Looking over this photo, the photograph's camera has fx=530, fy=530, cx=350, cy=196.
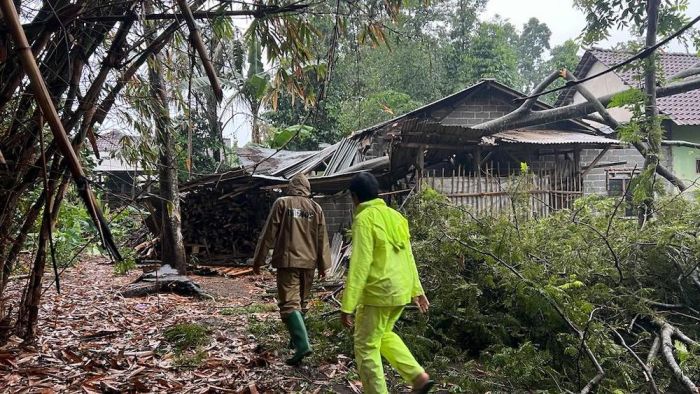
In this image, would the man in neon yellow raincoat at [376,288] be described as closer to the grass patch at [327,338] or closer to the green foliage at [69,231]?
the grass patch at [327,338]

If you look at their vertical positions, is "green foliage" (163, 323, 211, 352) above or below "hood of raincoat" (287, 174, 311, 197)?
below

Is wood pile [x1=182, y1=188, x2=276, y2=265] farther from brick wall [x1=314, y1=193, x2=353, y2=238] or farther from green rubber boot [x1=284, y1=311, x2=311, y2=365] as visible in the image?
green rubber boot [x1=284, y1=311, x2=311, y2=365]

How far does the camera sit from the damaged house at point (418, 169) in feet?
34.6

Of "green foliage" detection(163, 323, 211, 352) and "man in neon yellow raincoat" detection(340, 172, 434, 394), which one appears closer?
"man in neon yellow raincoat" detection(340, 172, 434, 394)

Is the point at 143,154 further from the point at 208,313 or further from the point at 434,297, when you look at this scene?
the point at 434,297

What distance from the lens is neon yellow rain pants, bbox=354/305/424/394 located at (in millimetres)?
3559

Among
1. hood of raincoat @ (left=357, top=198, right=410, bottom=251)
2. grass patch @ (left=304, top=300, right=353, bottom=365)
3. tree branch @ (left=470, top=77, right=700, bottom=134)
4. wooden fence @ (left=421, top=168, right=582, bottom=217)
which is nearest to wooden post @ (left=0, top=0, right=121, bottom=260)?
hood of raincoat @ (left=357, top=198, right=410, bottom=251)

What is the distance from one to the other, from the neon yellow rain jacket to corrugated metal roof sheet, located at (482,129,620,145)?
7995mm

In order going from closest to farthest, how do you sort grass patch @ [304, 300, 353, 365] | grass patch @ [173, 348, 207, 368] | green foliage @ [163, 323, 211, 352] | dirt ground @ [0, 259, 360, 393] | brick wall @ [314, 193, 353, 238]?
dirt ground @ [0, 259, 360, 393]
grass patch @ [173, 348, 207, 368]
grass patch @ [304, 300, 353, 365]
green foliage @ [163, 323, 211, 352]
brick wall @ [314, 193, 353, 238]

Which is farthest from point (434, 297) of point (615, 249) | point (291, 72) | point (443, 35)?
point (443, 35)

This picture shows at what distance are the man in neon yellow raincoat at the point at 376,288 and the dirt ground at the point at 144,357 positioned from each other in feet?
2.97

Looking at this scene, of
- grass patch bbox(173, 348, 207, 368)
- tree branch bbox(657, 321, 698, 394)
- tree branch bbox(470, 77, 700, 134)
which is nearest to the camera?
tree branch bbox(657, 321, 698, 394)

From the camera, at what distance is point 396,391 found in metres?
4.26

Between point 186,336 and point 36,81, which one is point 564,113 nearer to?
point 186,336
